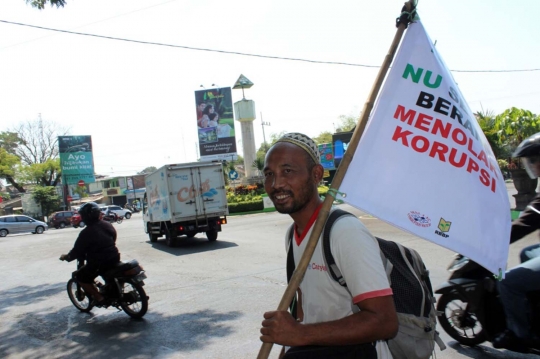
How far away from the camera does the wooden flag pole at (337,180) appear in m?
1.69

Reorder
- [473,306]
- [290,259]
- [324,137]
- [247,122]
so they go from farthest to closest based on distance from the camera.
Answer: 1. [324,137]
2. [247,122]
3. [473,306]
4. [290,259]

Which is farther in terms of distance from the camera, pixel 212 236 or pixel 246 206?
pixel 246 206

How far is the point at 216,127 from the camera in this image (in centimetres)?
5216

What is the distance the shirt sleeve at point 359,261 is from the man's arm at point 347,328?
35 mm

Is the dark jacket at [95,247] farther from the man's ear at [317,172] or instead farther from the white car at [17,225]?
the white car at [17,225]

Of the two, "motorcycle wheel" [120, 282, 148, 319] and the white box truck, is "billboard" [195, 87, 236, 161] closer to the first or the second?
the white box truck

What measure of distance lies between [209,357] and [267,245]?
8.53 meters

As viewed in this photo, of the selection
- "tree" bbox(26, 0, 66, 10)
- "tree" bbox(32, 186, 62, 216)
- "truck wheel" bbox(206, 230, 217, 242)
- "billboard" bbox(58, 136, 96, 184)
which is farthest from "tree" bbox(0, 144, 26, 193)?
"tree" bbox(26, 0, 66, 10)

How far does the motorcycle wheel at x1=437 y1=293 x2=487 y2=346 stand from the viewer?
4.39 metres

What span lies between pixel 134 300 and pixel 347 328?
555 centimetres

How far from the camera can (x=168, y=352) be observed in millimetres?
5102

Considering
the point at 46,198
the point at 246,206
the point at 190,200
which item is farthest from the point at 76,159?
the point at 190,200

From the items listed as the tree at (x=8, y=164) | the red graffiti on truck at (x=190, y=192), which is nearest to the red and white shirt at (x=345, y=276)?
the red graffiti on truck at (x=190, y=192)

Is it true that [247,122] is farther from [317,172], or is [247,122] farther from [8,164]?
[317,172]
